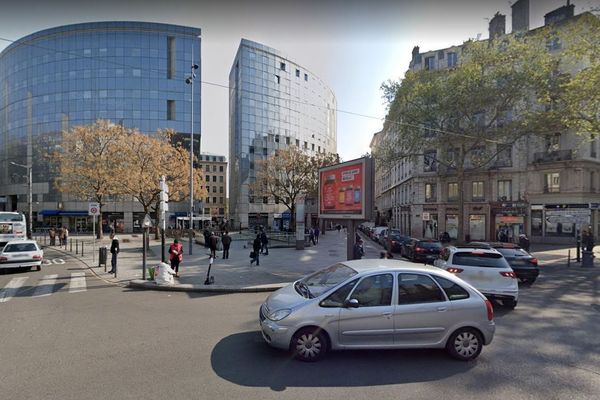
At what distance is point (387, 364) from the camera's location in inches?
200

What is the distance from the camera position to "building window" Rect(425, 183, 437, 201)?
3859cm

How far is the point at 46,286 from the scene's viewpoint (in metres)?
11.1

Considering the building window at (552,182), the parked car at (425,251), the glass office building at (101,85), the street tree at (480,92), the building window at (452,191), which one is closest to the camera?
the parked car at (425,251)

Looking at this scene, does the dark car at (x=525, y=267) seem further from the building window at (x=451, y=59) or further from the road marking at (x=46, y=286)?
the building window at (x=451, y=59)

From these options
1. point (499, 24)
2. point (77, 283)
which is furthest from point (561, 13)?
point (77, 283)

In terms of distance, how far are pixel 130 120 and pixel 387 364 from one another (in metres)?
61.4

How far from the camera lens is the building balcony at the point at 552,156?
3022cm

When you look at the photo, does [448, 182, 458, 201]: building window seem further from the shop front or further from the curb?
the curb

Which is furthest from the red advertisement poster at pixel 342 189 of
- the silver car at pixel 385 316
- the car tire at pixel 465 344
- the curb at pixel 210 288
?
the car tire at pixel 465 344

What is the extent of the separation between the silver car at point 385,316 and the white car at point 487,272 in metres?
3.79

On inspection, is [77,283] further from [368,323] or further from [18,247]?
[368,323]

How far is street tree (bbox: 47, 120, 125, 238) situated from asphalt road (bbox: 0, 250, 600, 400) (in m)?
23.4

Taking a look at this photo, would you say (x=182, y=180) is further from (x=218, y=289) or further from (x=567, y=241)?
(x=567, y=241)

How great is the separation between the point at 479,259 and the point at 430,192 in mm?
31985
